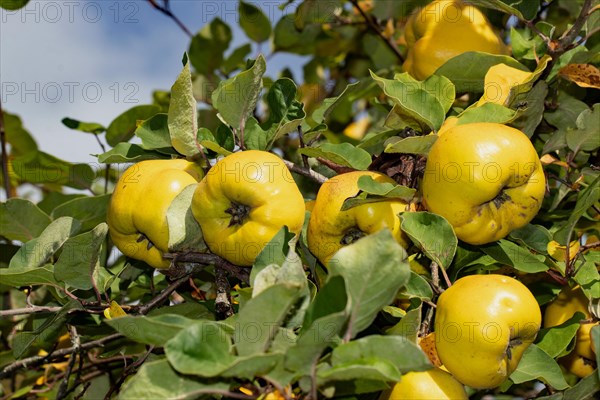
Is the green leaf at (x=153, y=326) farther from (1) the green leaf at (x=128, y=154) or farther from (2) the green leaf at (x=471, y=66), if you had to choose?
(2) the green leaf at (x=471, y=66)

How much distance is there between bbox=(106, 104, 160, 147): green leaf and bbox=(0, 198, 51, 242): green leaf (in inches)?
14.1

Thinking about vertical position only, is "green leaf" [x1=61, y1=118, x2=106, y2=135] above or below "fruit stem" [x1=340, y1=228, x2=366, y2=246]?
below

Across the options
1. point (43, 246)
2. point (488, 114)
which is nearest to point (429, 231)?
point (488, 114)

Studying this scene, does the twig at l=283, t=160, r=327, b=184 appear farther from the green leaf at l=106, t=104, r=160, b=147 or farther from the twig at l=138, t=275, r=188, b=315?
the green leaf at l=106, t=104, r=160, b=147

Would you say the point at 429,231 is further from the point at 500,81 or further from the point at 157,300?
the point at 157,300

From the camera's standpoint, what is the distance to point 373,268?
1068mm

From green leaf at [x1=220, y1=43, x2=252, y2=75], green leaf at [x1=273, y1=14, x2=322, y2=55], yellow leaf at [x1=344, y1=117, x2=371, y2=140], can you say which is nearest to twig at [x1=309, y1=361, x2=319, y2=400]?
green leaf at [x1=220, y1=43, x2=252, y2=75]

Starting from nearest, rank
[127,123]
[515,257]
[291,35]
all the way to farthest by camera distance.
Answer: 1. [515,257]
2. [127,123]
3. [291,35]

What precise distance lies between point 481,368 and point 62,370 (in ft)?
5.05

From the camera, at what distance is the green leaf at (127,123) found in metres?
2.09

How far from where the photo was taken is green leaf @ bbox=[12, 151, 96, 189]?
2.11 meters

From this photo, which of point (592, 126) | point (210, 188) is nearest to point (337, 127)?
point (592, 126)

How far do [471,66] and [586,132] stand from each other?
31 centimetres

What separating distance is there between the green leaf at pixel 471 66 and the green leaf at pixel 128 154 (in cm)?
72
